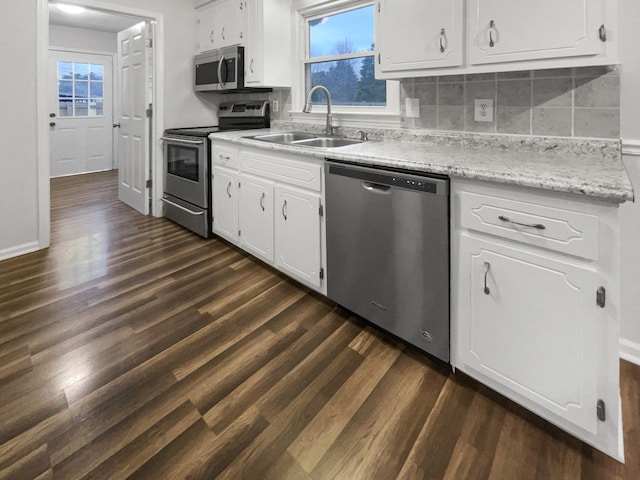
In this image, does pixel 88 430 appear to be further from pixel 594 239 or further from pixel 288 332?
pixel 594 239

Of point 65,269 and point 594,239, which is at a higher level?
point 594,239

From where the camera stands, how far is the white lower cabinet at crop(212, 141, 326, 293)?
7.39 ft

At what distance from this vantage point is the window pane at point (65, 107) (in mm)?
6547

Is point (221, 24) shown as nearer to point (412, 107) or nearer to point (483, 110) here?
point (412, 107)

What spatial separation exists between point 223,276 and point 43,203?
1.73 metres

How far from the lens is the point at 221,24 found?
3627mm

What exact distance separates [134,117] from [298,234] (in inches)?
117

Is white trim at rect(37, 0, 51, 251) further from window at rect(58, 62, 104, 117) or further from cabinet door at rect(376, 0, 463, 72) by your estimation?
window at rect(58, 62, 104, 117)

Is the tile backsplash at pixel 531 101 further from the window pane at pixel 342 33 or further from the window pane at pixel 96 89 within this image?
Answer: the window pane at pixel 96 89

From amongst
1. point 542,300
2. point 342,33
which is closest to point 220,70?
point 342,33

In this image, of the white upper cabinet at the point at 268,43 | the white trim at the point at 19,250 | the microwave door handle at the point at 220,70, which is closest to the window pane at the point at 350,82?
the white upper cabinet at the point at 268,43

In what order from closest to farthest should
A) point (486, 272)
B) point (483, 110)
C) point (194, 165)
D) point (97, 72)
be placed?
point (486, 272) → point (483, 110) → point (194, 165) → point (97, 72)

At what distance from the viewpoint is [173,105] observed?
4.00 metres

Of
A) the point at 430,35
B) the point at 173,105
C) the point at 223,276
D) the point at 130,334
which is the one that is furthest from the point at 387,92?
the point at 173,105
